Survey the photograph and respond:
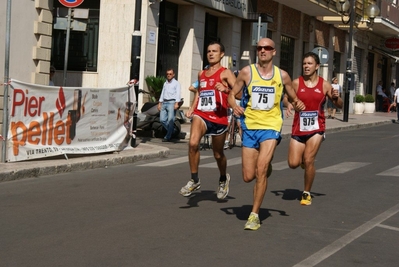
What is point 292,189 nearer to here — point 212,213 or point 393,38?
point 212,213

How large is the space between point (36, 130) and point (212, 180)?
122 inches

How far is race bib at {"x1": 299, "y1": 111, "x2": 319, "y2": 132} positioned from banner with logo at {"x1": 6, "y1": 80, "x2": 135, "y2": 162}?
494cm

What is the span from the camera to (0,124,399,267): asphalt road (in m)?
6.65

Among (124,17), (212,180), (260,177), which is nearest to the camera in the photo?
(260,177)

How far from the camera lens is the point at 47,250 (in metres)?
6.82

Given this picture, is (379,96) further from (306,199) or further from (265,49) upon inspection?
(265,49)

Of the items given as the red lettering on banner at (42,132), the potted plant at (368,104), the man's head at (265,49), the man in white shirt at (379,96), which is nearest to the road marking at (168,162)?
the red lettering on banner at (42,132)

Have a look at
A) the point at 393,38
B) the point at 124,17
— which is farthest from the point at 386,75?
the point at 124,17

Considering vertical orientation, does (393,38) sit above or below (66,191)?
above

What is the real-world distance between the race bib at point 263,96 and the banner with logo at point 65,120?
18.1ft

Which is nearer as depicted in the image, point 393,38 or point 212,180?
point 212,180

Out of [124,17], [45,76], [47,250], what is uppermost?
[124,17]

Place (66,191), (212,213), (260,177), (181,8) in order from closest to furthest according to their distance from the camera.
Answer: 1. (260,177)
2. (212,213)
3. (66,191)
4. (181,8)

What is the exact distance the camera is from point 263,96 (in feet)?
27.1
